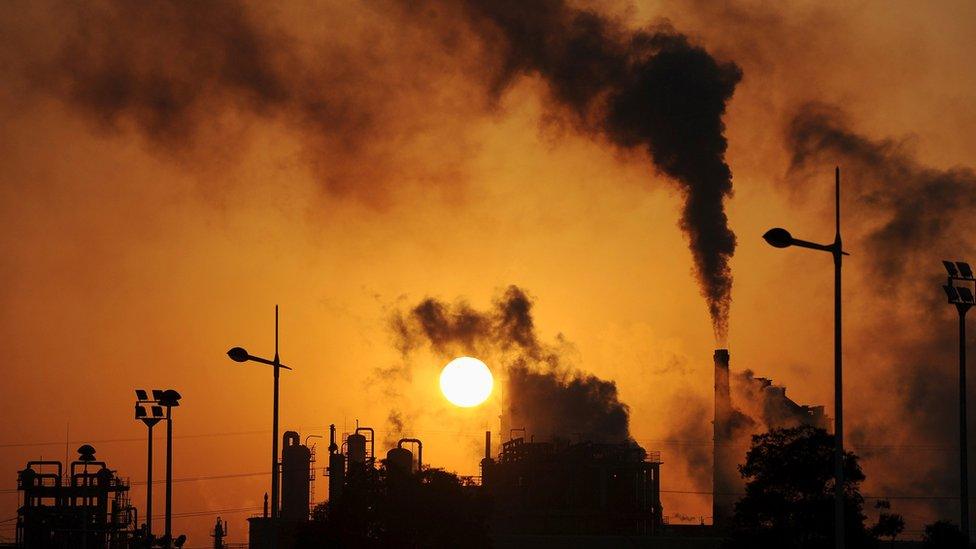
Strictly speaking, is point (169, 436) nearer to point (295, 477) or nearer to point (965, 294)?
point (965, 294)

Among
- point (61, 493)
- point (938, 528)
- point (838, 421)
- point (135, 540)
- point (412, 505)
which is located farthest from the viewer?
point (61, 493)

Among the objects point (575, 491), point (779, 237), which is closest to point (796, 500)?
point (779, 237)

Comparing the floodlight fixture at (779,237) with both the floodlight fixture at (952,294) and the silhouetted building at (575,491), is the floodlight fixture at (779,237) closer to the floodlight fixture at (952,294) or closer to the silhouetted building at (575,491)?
the floodlight fixture at (952,294)

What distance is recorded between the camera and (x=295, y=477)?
11644 cm

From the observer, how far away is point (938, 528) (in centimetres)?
6216

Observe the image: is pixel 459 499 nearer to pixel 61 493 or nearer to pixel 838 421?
pixel 838 421

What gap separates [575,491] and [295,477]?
22.8 meters

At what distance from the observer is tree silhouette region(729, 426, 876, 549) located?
55.1m

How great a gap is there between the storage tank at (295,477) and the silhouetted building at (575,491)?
14.7m

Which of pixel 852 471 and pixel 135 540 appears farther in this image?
pixel 135 540

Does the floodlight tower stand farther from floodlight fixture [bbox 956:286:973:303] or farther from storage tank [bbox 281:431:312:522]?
storage tank [bbox 281:431:312:522]

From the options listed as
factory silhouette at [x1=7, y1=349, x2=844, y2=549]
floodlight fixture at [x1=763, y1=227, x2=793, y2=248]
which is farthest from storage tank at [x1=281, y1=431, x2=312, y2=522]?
floodlight fixture at [x1=763, y1=227, x2=793, y2=248]

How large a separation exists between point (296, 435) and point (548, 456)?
20796mm

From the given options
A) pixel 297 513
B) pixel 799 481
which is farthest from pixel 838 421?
pixel 297 513
